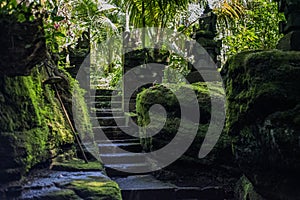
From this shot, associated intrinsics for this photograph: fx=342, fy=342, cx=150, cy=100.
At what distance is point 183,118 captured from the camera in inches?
219

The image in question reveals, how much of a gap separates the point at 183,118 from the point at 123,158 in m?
1.25

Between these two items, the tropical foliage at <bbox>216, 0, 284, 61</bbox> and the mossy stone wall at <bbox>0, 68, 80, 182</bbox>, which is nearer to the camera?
the mossy stone wall at <bbox>0, 68, 80, 182</bbox>

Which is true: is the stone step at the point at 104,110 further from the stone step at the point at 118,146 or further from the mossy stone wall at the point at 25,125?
the mossy stone wall at the point at 25,125

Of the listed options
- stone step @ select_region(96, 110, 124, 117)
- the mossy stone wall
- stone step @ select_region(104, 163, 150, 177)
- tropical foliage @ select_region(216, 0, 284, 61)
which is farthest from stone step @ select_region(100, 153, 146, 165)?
tropical foliage @ select_region(216, 0, 284, 61)

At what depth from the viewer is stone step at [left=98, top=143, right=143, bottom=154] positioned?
6.15 meters

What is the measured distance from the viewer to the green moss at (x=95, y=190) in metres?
3.01

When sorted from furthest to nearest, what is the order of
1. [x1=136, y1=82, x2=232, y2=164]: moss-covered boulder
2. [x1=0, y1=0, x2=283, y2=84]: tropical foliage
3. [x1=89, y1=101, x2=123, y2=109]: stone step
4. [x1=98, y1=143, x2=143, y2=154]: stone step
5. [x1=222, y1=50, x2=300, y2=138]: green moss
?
1. [x1=89, y1=101, x2=123, y2=109]: stone step
2. [x1=0, y1=0, x2=283, y2=84]: tropical foliage
3. [x1=98, y1=143, x2=143, y2=154]: stone step
4. [x1=136, y1=82, x2=232, y2=164]: moss-covered boulder
5. [x1=222, y1=50, x2=300, y2=138]: green moss

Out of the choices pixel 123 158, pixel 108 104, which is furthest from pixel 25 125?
pixel 108 104

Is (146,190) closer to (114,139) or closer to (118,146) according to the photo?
(118,146)

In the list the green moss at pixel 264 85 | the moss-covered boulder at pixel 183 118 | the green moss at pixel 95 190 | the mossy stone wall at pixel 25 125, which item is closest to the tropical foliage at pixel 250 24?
the moss-covered boulder at pixel 183 118

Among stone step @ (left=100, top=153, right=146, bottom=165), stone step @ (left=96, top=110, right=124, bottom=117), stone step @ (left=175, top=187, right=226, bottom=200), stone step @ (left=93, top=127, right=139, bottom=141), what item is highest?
stone step @ (left=96, top=110, right=124, bottom=117)

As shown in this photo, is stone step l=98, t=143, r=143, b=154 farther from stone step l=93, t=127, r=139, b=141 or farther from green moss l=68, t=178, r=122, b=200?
green moss l=68, t=178, r=122, b=200

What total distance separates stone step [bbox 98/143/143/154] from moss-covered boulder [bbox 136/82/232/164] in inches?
9.8

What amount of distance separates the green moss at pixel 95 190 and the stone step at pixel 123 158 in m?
2.36
